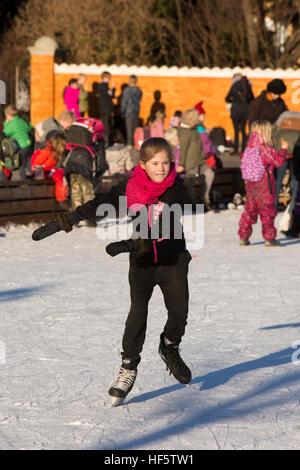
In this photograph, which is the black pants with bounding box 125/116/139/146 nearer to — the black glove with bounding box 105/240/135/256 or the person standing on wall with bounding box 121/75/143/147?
the person standing on wall with bounding box 121/75/143/147

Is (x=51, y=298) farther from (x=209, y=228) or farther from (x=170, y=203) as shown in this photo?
(x=209, y=228)

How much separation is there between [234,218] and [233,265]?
3.93 m

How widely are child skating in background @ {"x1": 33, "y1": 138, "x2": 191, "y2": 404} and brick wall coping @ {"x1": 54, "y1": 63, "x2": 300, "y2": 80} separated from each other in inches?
757

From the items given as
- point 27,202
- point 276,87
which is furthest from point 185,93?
point 27,202

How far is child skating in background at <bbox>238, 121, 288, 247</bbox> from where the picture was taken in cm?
974

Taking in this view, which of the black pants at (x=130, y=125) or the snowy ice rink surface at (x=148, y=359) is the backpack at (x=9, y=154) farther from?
the black pants at (x=130, y=125)

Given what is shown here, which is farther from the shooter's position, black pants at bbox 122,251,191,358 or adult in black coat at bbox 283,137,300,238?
adult in black coat at bbox 283,137,300,238

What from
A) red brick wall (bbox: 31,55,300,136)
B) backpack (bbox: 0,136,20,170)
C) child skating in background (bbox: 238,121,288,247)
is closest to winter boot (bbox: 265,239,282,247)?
child skating in background (bbox: 238,121,288,247)

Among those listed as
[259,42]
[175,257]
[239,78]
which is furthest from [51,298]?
[259,42]

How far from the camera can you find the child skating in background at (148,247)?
4555mm

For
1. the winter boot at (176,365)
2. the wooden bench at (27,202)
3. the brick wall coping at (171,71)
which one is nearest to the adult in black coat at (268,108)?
the wooden bench at (27,202)

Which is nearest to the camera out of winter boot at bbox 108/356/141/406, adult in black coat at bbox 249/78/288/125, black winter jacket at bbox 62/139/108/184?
winter boot at bbox 108/356/141/406

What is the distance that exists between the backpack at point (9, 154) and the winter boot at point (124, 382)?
7559mm

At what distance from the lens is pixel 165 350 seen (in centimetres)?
495
